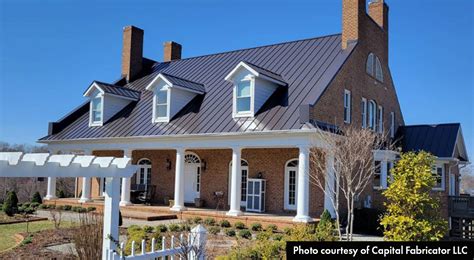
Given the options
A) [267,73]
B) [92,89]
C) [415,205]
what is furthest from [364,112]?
[92,89]

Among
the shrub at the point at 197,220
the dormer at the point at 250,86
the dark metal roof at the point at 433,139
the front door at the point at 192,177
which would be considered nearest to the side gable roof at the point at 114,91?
the front door at the point at 192,177

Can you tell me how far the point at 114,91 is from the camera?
1073 inches

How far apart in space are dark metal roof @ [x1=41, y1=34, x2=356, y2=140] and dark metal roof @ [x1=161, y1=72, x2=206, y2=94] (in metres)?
0.45

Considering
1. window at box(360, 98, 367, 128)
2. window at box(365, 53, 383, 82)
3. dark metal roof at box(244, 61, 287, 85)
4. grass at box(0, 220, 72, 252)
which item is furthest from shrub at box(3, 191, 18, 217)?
window at box(365, 53, 383, 82)

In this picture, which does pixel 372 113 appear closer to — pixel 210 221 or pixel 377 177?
pixel 377 177

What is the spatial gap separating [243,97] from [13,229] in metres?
11.2

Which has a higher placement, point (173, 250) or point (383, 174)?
point (383, 174)

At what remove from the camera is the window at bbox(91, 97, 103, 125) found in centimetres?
2767

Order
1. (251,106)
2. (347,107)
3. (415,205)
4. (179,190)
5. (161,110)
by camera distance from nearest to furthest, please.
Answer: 1. (415,205)
2. (251,106)
3. (179,190)
4. (347,107)
5. (161,110)

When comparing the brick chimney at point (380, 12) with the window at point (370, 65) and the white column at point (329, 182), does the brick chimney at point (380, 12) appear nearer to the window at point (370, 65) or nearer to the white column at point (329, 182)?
the window at point (370, 65)

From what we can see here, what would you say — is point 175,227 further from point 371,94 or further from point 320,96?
point 371,94

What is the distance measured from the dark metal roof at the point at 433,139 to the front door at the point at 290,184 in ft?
31.6

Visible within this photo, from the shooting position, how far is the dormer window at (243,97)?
21.0 metres

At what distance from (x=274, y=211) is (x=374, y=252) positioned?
1384 centimetres
